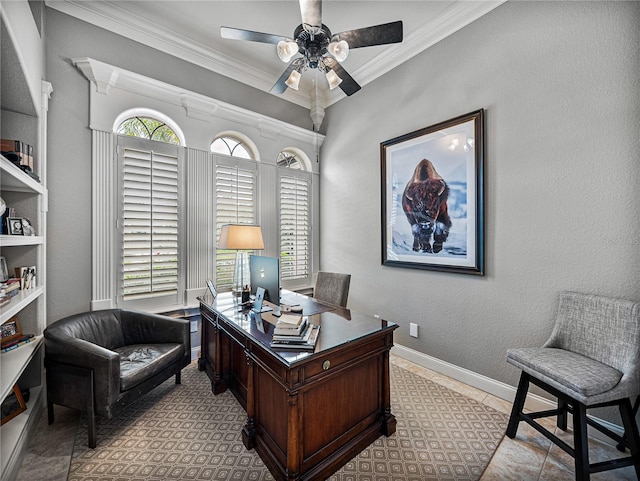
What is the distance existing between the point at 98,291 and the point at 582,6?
4.60m

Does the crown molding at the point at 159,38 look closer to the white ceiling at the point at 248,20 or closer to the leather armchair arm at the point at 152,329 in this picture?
the white ceiling at the point at 248,20

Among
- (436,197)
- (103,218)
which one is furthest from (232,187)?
(436,197)

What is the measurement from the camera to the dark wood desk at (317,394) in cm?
149

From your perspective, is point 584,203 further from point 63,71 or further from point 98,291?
point 63,71

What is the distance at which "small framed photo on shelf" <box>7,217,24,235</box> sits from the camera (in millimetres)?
1932

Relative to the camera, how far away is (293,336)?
63.2 inches

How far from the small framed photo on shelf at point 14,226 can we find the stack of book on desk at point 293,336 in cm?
200

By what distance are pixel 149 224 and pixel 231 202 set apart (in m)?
0.96

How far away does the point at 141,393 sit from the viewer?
2.08m

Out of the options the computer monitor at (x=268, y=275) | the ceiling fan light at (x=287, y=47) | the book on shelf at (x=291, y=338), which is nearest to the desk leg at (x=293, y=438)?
the book on shelf at (x=291, y=338)

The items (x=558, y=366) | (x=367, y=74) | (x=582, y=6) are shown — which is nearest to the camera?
(x=558, y=366)

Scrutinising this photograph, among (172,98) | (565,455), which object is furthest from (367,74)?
(565,455)

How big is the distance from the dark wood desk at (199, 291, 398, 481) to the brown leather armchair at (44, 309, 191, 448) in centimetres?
66

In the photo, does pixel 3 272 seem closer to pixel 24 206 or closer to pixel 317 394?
pixel 24 206
